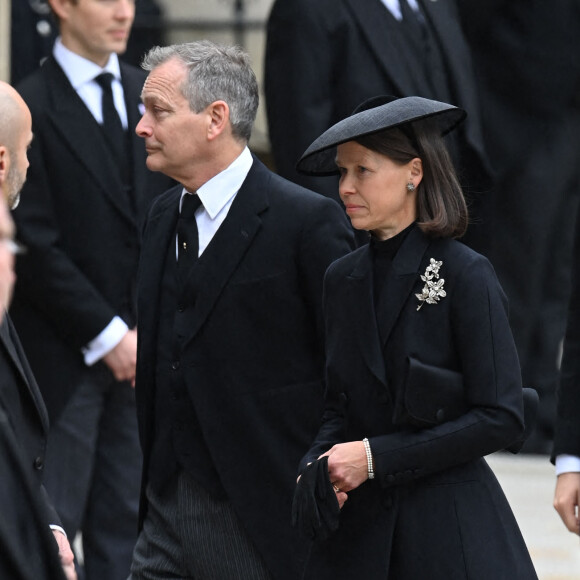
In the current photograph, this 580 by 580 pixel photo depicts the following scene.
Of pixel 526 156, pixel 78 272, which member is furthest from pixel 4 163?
pixel 526 156

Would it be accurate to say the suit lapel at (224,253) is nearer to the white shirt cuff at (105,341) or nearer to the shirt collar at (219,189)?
the shirt collar at (219,189)

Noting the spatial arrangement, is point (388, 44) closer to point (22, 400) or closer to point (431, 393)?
point (431, 393)

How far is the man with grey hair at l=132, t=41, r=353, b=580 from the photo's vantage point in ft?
13.7

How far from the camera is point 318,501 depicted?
11.8 feet

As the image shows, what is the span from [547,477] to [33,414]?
408 cm

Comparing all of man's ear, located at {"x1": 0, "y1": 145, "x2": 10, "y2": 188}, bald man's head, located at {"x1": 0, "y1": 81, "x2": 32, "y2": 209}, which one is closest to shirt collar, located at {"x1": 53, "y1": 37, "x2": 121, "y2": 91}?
bald man's head, located at {"x1": 0, "y1": 81, "x2": 32, "y2": 209}

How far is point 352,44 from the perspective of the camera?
5.59m

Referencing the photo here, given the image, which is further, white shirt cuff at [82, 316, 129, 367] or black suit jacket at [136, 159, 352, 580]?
white shirt cuff at [82, 316, 129, 367]

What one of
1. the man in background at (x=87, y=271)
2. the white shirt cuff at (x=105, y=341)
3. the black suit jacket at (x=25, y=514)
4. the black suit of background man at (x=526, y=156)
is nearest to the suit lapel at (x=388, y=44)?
the man in background at (x=87, y=271)

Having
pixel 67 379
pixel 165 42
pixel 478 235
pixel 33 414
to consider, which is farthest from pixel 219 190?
pixel 165 42

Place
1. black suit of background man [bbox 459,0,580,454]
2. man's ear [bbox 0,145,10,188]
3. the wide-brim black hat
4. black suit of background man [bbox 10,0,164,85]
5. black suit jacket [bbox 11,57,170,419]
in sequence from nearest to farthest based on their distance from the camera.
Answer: the wide-brim black hat → man's ear [bbox 0,145,10,188] → black suit jacket [bbox 11,57,170,419] → black suit of background man [bbox 10,0,164,85] → black suit of background man [bbox 459,0,580,454]

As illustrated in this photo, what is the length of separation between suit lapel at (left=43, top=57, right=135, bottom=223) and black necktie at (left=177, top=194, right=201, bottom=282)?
1.11 meters

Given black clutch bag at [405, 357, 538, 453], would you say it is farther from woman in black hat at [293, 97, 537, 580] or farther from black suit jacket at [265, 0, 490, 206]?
black suit jacket at [265, 0, 490, 206]

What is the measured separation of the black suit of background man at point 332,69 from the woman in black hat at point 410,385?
1.70 metres
